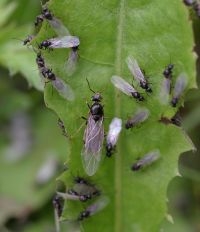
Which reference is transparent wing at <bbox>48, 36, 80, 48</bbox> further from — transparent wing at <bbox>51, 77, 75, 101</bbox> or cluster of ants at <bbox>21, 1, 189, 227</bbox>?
transparent wing at <bbox>51, 77, 75, 101</bbox>

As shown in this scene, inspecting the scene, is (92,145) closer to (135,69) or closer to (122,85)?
(122,85)

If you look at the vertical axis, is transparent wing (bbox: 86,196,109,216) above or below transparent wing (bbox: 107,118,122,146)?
below

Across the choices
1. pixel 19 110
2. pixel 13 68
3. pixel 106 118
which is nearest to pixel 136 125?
pixel 106 118

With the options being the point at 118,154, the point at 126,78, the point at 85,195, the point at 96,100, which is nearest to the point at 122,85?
the point at 126,78

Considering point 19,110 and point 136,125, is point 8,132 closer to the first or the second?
point 19,110

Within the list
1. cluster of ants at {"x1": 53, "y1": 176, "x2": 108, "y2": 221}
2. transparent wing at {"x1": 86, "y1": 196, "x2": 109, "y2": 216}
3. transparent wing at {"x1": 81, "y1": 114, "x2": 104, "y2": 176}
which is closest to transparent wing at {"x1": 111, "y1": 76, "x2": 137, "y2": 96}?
transparent wing at {"x1": 81, "y1": 114, "x2": 104, "y2": 176}

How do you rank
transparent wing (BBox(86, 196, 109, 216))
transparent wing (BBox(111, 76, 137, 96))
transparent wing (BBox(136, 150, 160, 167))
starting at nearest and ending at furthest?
transparent wing (BBox(111, 76, 137, 96)), transparent wing (BBox(136, 150, 160, 167)), transparent wing (BBox(86, 196, 109, 216))
